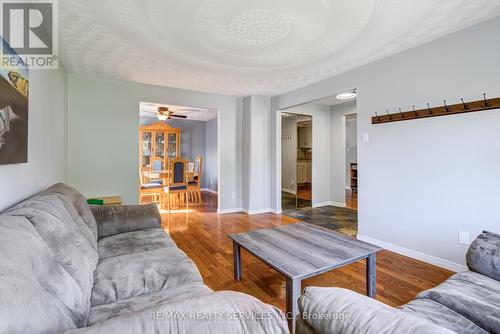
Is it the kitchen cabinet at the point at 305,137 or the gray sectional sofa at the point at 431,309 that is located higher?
the kitchen cabinet at the point at 305,137

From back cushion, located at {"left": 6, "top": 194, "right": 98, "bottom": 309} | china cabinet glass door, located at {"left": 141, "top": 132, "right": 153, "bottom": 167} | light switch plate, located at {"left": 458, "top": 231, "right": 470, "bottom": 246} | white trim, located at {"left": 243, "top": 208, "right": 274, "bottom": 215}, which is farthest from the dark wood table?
china cabinet glass door, located at {"left": 141, "top": 132, "right": 153, "bottom": 167}

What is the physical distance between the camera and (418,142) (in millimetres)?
2549

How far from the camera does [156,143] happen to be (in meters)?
7.04

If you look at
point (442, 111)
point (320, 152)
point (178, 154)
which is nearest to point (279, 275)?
point (442, 111)

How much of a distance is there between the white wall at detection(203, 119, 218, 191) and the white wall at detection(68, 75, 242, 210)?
3.12 m

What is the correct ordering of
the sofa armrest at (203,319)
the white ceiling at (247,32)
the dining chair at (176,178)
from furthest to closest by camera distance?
1. the dining chair at (176,178)
2. the white ceiling at (247,32)
3. the sofa armrest at (203,319)

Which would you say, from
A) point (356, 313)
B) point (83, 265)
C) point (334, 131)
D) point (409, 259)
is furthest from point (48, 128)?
point (334, 131)

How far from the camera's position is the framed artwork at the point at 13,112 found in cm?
128

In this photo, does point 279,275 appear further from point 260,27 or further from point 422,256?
point 260,27

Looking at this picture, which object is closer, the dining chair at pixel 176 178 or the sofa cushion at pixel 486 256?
the sofa cushion at pixel 486 256

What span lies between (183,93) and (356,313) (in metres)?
4.28

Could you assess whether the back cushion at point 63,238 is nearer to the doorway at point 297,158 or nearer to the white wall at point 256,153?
the white wall at point 256,153

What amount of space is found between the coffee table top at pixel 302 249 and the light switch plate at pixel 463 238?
1130 mm

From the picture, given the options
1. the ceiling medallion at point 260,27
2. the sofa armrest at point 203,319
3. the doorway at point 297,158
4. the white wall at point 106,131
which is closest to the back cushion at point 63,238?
the sofa armrest at point 203,319
